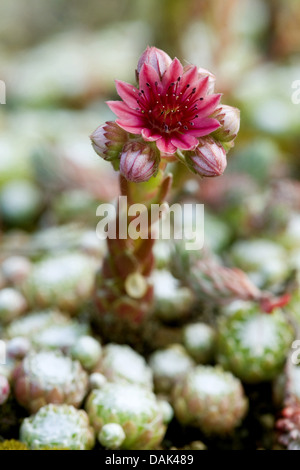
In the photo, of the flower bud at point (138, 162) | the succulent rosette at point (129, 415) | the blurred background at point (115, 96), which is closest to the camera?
the flower bud at point (138, 162)

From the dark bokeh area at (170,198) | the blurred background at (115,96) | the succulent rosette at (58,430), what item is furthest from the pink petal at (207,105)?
the succulent rosette at (58,430)

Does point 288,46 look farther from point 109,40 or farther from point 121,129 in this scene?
point 121,129

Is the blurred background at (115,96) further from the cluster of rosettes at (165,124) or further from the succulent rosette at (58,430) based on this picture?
the succulent rosette at (58,430)

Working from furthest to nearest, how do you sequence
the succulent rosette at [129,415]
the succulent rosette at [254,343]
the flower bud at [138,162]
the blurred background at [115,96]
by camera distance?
1. the blurred background at [115,96]
2. the succulent rosette at [254,343]
3. the succulent rosette at [129,415]
4. the flower bud at [138,162]

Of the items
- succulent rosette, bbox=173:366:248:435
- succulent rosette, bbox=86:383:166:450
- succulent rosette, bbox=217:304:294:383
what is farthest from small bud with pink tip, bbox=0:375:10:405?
succulent rosette, bbox=217:304:294:383

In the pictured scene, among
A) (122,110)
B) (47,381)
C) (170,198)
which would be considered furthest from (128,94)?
(170,198)

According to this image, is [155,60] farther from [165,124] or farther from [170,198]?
[170,198]
